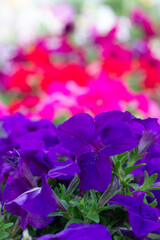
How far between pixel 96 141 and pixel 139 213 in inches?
4.6

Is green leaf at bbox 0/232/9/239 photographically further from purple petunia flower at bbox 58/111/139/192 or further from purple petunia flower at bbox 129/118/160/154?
purple petunia flower at bbox 129/118/160/154

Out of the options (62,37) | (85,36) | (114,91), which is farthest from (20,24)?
(114,91)

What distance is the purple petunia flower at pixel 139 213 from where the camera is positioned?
0.51 metres

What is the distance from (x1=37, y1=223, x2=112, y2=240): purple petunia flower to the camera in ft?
1.55

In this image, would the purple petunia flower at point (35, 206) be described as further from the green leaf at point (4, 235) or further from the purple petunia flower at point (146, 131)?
the purple petunia flower at point (146, 131)

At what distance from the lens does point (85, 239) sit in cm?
48

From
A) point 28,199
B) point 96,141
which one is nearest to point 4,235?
point 28,199

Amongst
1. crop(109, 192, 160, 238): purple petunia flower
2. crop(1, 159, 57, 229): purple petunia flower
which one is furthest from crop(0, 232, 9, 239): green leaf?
crop(109, 192, 160, 238): purple petunia flower

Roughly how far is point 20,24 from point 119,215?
394 centimetres

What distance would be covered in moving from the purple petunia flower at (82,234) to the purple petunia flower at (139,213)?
0.16ft

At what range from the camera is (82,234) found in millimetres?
476

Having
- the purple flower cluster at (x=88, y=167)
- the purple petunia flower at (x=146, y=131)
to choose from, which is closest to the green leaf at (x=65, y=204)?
the purple flower cluster at (x=88, y=167)

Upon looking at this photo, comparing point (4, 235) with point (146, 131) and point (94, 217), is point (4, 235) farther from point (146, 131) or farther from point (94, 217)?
point (146, 131)

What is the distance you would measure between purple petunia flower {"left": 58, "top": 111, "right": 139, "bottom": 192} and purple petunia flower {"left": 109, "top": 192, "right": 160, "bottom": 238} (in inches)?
1.4
